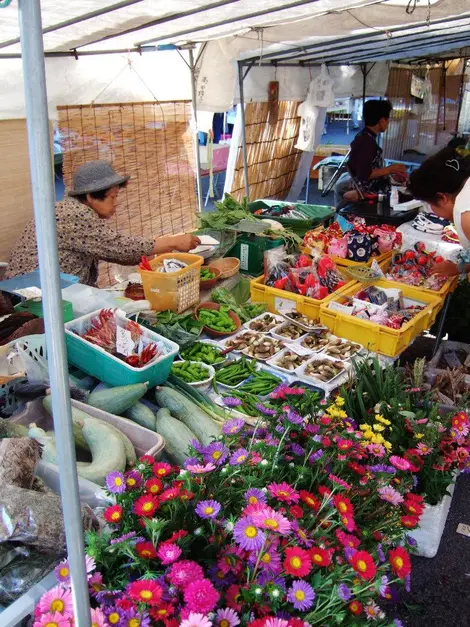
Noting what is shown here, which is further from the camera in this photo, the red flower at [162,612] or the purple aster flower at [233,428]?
the purple aster flower at [233,428]

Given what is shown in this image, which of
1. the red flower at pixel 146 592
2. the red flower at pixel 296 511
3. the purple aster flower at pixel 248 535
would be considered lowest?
the red flower at pixel 296 511

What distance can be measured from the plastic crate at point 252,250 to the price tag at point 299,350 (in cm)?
132

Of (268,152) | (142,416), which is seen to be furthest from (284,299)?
(268,152)

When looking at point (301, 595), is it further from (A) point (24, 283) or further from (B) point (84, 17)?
(B) point (84, 17)

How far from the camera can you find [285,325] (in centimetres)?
349

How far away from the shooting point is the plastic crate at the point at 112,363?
2.39 m

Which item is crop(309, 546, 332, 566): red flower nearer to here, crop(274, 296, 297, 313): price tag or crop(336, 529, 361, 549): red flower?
crop(336, 529, 361, 549): red flower

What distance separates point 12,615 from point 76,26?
12.0ft

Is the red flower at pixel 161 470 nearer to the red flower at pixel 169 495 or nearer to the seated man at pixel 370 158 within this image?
the red flower at pixel 169 495

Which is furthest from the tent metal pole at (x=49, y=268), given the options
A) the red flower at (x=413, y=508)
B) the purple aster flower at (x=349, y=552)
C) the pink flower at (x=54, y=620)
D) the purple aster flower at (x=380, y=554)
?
the red flower at (x=413, y=508)

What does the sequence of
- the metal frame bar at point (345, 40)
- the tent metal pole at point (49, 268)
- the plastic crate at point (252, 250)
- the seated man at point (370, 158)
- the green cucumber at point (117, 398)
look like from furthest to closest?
the seated man at point (370, 158) → the metal frame bar at point (345, 40) → the plastic crate at point (252, 250) → the green cucumber at point (117, 398) → the tent metal pole at point (49, 268)

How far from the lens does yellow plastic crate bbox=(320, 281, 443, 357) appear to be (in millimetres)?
3178

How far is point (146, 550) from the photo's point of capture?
1.19 metres

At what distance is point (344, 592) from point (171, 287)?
2285 mm
